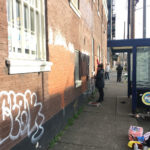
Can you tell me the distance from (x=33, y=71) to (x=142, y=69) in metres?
4.34

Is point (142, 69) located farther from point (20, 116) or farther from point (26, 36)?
Answer: point (20, 116)

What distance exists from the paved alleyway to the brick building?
428 millimetres

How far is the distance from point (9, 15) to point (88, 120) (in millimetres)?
3996

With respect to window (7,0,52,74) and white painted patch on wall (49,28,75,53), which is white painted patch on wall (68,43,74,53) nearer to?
white painted patch on wall (49,28,75,53)

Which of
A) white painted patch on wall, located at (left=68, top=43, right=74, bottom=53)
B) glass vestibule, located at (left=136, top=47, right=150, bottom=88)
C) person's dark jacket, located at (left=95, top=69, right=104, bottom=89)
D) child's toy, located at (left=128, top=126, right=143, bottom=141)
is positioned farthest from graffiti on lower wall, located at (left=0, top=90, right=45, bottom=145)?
person's dark jacket, located at (left=95, top=69, right=104, bottom=89)

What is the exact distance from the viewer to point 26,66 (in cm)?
264

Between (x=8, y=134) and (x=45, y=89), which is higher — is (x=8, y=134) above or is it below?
below

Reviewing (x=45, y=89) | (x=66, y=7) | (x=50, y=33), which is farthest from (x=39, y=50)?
(x=66, y=7)

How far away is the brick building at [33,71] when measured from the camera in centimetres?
224

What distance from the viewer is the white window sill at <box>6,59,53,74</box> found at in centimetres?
226

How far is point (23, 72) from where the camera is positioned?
8.43 feet

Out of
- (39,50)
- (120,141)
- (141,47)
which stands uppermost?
(141,47)

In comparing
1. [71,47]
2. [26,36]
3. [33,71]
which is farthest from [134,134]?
[26,36]

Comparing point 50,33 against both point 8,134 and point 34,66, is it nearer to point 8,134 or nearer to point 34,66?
point 34,66
